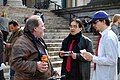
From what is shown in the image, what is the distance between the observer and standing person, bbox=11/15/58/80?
3.64 meters

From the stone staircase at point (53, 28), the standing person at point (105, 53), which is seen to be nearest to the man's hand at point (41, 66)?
the standing person at point (105, 53)

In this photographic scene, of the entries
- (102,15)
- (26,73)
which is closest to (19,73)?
(26,73)

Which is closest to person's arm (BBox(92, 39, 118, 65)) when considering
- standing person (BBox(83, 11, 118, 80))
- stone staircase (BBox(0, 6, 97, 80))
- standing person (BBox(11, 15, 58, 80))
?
standing person (BBox(83, 11, 118, 80))

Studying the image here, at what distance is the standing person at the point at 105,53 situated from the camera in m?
3.96

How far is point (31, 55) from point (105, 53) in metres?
1.01

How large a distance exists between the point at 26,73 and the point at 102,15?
133 cm

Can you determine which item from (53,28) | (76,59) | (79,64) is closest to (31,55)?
(76,59)

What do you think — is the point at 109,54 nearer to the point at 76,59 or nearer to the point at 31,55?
the point at 31,55

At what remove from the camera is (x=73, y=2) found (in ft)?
107

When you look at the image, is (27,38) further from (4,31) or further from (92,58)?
(4,31)

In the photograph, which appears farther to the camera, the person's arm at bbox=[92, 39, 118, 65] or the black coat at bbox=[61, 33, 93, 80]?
the black coat at bbox=[61, 33, 93, 80]

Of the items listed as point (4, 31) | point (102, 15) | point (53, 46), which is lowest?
point (53, 46)

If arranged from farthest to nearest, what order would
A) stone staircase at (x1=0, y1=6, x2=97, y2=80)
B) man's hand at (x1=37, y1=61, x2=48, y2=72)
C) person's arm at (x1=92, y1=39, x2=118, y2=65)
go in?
stone staircase at (x1=0, y1=6, x2=97, y2=80)
person's arm at (x1=92, y1=39, x2=118, y2=65)
man's hand at (x1=37, y1=61, x2=48, y2=72)

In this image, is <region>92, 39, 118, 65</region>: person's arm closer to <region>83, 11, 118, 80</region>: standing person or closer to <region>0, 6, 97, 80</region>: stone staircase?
<region>83, 11, 118, 80</region>: standing person
